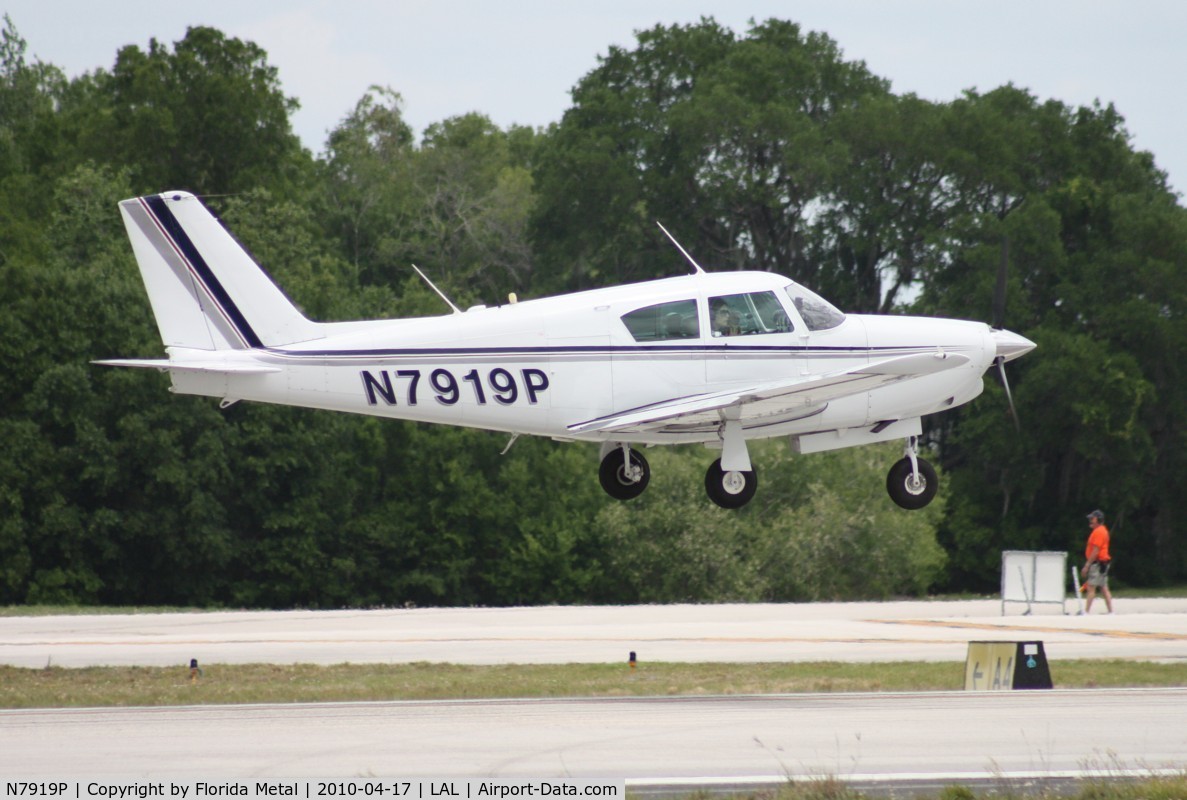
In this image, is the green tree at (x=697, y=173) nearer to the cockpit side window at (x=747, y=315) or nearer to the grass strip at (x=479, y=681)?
the grass strip at (x=479, y=681)

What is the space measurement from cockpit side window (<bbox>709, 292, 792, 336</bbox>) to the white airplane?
2 cm

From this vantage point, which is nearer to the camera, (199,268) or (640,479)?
(199,268)

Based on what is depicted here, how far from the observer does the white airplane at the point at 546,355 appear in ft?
64.5

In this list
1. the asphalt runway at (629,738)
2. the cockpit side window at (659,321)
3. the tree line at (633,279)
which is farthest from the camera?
the tree line at (633,279)

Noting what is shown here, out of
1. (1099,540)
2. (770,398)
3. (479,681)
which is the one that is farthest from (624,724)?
(1099,540)

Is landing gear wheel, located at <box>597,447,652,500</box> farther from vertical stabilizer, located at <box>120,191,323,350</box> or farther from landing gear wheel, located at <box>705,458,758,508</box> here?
vertical stabilizer, located at <box>120,191,323,350</box>

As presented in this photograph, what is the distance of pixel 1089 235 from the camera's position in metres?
62.9

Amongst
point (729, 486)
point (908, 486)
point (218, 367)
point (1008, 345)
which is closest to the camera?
point (218, 367)

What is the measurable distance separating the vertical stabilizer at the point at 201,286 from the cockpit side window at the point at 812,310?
19.7 feet

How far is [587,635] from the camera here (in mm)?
32156

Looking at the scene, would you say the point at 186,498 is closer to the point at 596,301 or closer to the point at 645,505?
the point at 645,505

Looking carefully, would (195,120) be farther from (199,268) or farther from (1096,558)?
(199,268)

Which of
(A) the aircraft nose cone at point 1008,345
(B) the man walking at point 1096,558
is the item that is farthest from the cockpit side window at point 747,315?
(B) the man walking at point 1096,558

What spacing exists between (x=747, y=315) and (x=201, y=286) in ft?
22.3
